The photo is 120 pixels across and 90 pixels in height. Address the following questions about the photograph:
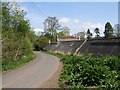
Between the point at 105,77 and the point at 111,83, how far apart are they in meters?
1.61

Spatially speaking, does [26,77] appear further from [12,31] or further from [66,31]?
[66,31]

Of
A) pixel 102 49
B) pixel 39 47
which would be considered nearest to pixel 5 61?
pixel 102 49

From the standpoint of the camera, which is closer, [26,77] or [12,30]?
[26,77]

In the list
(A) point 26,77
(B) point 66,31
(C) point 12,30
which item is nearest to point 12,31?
(C) point 12,30

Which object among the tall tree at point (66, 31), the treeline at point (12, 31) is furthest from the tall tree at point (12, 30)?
the tall tree at point (66, 31)

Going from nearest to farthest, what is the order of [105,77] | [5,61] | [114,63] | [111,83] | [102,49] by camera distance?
1. [111,83]
2. [105,77]
3. [114,63]
4. [5,61]
5. [102,49]

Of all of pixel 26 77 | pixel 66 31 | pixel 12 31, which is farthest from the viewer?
pixel 66 31

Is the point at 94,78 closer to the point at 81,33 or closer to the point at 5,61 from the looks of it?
the point at 5,61

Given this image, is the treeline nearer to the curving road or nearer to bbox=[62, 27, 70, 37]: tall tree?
the curving road

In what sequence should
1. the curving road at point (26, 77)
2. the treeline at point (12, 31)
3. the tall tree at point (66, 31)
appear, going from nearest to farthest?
the curving road at point (26, 77) < the treeline at point (12, 31) < the tall tree at point (66, 31)

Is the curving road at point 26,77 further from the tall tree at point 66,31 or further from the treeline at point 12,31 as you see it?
the tall tree at point 66,31

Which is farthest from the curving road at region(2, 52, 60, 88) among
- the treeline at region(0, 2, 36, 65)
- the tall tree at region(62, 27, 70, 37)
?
the tall tree at region(62, 27, 70, 37)

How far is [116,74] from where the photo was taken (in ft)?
54.7

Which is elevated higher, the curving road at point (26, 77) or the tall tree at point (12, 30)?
the tall tree at point (12, 30)
